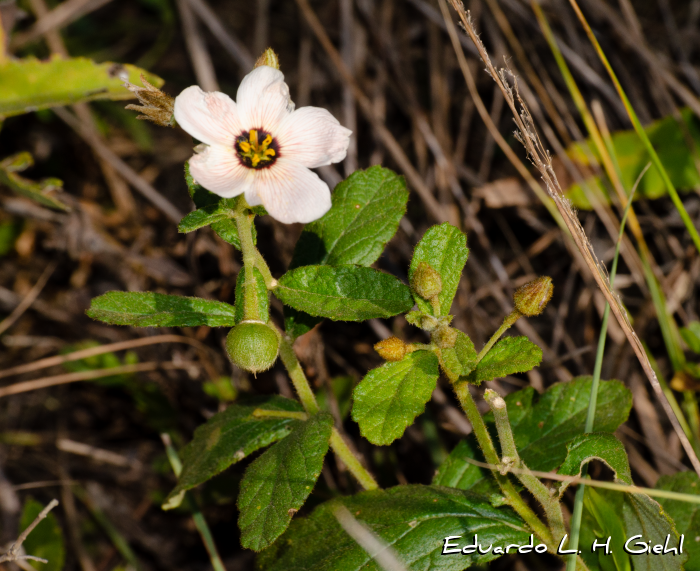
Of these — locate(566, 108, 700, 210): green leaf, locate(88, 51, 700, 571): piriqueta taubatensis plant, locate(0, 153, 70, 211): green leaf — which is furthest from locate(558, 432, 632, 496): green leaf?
locate(0, 153, 70, 211): green leaf

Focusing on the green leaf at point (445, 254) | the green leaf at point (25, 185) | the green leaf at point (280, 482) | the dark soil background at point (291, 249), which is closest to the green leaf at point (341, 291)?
the green leaf at point (445, 254)

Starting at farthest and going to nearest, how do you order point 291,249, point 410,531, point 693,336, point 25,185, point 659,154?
1. point 659,154
2. point 291,249
3. point 25,185
4. point 693,336
5. point 410,531

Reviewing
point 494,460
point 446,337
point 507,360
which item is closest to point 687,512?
point 494,460

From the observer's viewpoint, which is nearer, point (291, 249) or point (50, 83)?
point (50, 83)

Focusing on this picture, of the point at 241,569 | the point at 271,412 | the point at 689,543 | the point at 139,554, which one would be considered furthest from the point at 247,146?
the point at 139,554

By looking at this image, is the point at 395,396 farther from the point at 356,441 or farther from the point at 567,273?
the point at 567,273

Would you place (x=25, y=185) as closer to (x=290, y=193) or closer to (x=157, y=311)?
(x=157, y=311)
